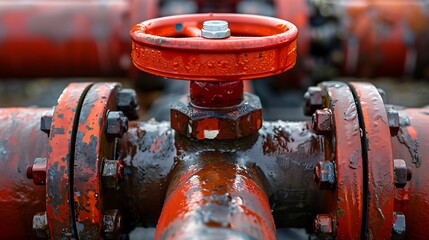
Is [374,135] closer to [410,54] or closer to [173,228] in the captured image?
[173,228]

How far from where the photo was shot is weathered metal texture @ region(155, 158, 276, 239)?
769 millimetres

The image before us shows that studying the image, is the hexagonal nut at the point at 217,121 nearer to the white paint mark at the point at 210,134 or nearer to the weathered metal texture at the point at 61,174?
the white paint mark at the point at 210,134

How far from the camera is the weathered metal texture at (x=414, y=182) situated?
3.53 ft

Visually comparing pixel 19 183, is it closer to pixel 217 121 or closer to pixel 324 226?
pixel 217 121

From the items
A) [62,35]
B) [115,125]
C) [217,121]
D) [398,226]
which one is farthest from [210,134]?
[62,35]

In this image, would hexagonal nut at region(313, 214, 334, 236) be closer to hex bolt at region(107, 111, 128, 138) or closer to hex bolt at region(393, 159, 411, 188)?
hex bolt at region(393, 159, 411, 188)

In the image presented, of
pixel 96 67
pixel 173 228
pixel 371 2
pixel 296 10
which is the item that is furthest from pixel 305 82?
pixel 173 228

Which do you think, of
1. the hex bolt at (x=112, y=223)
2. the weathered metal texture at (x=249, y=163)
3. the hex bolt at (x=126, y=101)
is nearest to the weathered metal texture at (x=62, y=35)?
the hex bolt at (x=126, y=101)

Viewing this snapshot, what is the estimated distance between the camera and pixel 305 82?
6.84ft

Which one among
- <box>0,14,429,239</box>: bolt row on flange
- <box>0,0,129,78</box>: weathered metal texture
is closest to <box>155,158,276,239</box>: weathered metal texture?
<box>0,14,429,239</box>: bolt row on flange

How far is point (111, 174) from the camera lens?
102cm

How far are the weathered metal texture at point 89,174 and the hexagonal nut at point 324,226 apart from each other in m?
0.39

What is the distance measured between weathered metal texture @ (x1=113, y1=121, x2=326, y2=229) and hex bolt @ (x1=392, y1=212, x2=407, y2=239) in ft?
0.48

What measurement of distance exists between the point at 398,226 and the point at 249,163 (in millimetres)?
298
